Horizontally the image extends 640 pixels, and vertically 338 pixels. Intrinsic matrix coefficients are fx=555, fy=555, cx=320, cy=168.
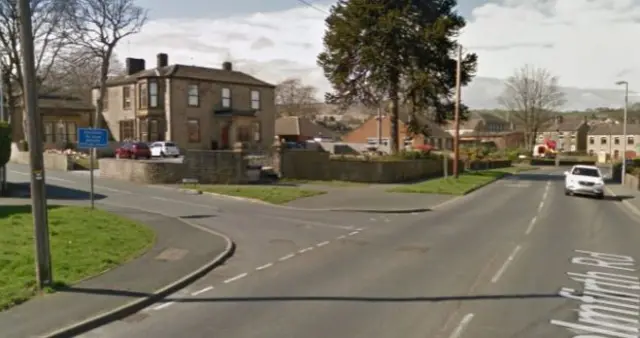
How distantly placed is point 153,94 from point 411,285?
130 ft

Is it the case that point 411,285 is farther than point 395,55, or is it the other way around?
point 395,55

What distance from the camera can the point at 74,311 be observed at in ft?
24.6

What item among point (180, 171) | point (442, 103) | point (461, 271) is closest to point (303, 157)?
point (180, 171)

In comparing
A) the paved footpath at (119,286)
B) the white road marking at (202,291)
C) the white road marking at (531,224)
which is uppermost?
the paved footpath at (119,286)

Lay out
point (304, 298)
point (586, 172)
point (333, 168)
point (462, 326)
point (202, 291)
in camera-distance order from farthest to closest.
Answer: point (333, 168) → point (586, 172) → point (202, 291) → point (304, 298) → point (462, 326)

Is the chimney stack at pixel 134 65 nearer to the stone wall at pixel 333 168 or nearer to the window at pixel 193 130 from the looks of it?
A: the window at pixel 193 130

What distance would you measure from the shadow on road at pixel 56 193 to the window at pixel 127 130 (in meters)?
23.7

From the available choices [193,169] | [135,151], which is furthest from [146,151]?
[193,169]

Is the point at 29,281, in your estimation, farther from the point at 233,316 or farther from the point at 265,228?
the point at 265,228

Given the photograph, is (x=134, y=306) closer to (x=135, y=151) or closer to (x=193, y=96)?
(x=135, y=151)

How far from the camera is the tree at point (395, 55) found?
3953 cm

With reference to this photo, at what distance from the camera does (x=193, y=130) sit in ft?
153

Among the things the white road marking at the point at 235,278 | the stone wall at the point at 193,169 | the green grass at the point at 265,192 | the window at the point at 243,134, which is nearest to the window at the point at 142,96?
the window at the point at 243,134

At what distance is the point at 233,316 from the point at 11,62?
1733 inches
